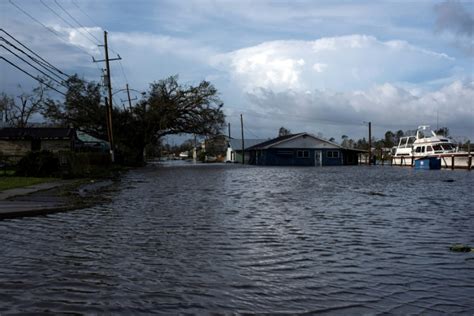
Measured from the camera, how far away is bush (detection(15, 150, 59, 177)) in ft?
87.0

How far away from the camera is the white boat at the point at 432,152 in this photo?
5203cm

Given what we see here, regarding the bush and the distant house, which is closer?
the bush

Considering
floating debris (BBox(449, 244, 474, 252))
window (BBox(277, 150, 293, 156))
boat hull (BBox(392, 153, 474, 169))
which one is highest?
window (BBox(277, 150, 293, 156))

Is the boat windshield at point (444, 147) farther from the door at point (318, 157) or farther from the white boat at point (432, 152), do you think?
the door at point (318, 157)

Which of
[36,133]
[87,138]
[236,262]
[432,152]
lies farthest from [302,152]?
[236,262]

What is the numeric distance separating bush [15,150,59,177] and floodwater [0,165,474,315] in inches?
581

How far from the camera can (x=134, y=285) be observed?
19.8 ft

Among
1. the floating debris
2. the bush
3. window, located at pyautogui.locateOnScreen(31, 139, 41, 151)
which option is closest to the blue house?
window, located at pyautogui.locateOnScreen(31, 139, 41, 151)

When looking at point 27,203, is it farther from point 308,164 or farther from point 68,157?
point 308,164

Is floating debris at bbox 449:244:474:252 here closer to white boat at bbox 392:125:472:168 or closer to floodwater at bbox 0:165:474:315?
floodwater at bbox 0:165:474:315

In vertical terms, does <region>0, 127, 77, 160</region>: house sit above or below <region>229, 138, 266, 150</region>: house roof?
below

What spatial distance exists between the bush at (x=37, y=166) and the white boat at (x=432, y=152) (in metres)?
40.5

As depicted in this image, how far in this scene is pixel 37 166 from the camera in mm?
26625

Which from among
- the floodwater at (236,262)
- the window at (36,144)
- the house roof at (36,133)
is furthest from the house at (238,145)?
the floodwater at (236,262)
